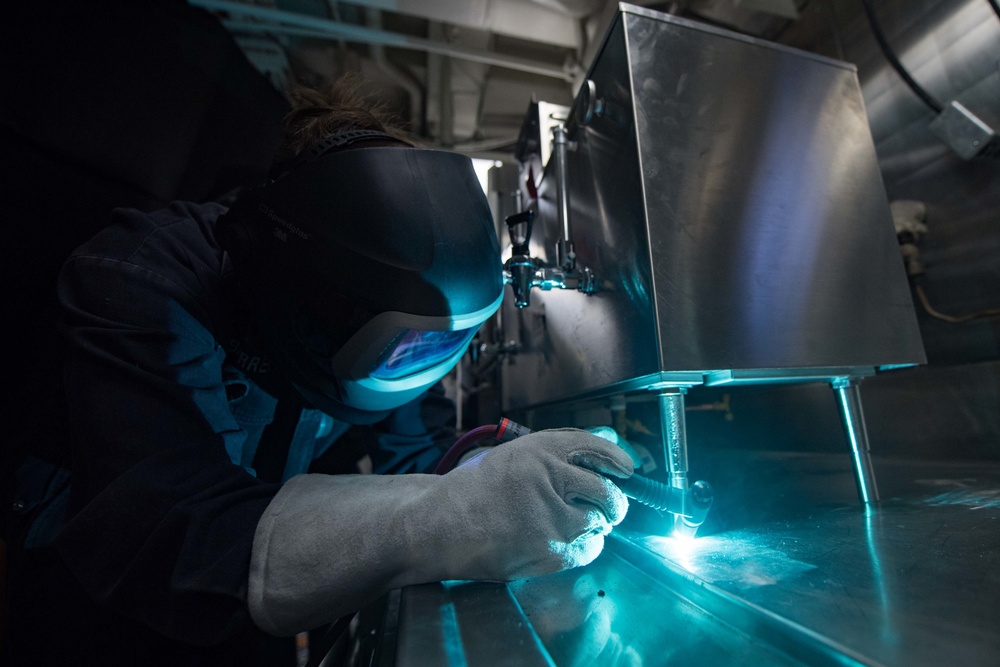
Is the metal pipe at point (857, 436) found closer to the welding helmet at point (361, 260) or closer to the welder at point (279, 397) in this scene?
the welder at point (279, 397)

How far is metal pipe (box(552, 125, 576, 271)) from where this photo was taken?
785 millimetres

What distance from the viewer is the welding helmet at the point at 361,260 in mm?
587

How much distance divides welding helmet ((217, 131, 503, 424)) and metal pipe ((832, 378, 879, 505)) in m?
0.62

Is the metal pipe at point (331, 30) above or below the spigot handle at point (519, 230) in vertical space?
above

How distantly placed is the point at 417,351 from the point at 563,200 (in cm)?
44

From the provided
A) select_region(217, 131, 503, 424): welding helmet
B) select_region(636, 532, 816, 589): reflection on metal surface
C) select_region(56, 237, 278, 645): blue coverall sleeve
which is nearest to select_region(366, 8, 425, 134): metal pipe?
select_region(217, 131, 503, 424): welding helmet

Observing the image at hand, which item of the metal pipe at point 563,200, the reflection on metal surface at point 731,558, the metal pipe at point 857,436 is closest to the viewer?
the reflection on metal surface at point 731,558

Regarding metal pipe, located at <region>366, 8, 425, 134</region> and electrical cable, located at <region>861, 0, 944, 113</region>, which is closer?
electrical cable, located at <region>861, 0, 944, 113</region>

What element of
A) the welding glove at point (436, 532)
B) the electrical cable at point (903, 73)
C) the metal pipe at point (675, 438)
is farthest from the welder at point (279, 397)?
the electrical cable at point (903, 73)

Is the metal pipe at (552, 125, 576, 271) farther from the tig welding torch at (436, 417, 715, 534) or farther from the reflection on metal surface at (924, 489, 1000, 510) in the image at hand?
the reflection on metal surface at (924, 489, 1000, 510)

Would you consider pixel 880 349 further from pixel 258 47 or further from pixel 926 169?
pixel 258 47

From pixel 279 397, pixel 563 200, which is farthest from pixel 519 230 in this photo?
pixel 279 397

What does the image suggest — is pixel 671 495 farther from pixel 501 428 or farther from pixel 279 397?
pixel 279 397

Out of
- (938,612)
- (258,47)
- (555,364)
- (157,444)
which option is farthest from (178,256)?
(258,47)
